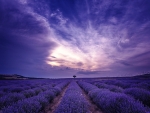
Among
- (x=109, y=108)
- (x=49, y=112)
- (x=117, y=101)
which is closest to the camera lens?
(x=117, y=101)

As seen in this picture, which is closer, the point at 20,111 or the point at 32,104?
the point at 20,111

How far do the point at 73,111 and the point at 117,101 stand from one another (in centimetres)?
148

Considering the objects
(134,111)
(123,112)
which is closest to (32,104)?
(123,112)

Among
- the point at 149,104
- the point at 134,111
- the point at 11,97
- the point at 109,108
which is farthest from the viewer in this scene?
the point at 11,97

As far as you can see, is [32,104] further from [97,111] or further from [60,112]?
[97,111]

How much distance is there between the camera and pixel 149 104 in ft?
15.1

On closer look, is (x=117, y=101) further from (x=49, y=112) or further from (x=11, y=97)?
(x=11, y=97)

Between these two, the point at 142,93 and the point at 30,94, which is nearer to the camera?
the point at 142,93

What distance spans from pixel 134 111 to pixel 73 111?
5.46 ft

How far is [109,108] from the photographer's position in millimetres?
3852

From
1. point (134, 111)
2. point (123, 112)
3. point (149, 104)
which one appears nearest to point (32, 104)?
point (123, 112)

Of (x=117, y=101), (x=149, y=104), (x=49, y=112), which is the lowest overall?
(x=49, y=112)

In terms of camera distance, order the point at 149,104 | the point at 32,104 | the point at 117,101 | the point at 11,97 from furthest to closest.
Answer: the point at 11,97, the point at 149,104, the point at 32,104, the point at 117,101

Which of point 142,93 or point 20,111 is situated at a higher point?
point 142,93
